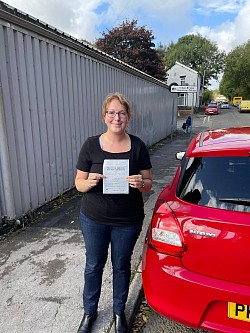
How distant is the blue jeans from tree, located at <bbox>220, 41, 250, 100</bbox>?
6394 cm

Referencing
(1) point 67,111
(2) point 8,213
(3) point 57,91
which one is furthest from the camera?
(1) point 67,111

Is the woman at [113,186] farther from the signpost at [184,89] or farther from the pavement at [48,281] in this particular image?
the signpost at [184,89]

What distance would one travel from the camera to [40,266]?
10.8ft

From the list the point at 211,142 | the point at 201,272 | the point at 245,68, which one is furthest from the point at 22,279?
the point at 245,68

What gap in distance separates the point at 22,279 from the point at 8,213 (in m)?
1.46

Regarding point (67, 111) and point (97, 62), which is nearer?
point (67, 111)

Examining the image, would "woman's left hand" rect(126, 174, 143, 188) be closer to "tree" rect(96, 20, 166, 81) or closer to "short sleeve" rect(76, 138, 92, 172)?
"short sleeve" rect(76, 138, 92, 172)

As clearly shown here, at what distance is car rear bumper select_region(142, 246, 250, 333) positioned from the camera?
1.83m

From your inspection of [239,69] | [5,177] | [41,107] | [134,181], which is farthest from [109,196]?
[239,69]

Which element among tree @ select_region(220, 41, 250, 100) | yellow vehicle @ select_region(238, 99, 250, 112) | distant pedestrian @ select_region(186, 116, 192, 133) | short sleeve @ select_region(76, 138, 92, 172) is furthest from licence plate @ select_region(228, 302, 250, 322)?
tree @ select_region(220, 41, 250, 100)

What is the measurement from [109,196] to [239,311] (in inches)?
45.0

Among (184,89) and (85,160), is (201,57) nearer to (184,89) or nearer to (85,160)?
(184,89)

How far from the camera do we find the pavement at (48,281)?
8.10ft

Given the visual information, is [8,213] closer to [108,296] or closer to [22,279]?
[22,279]
